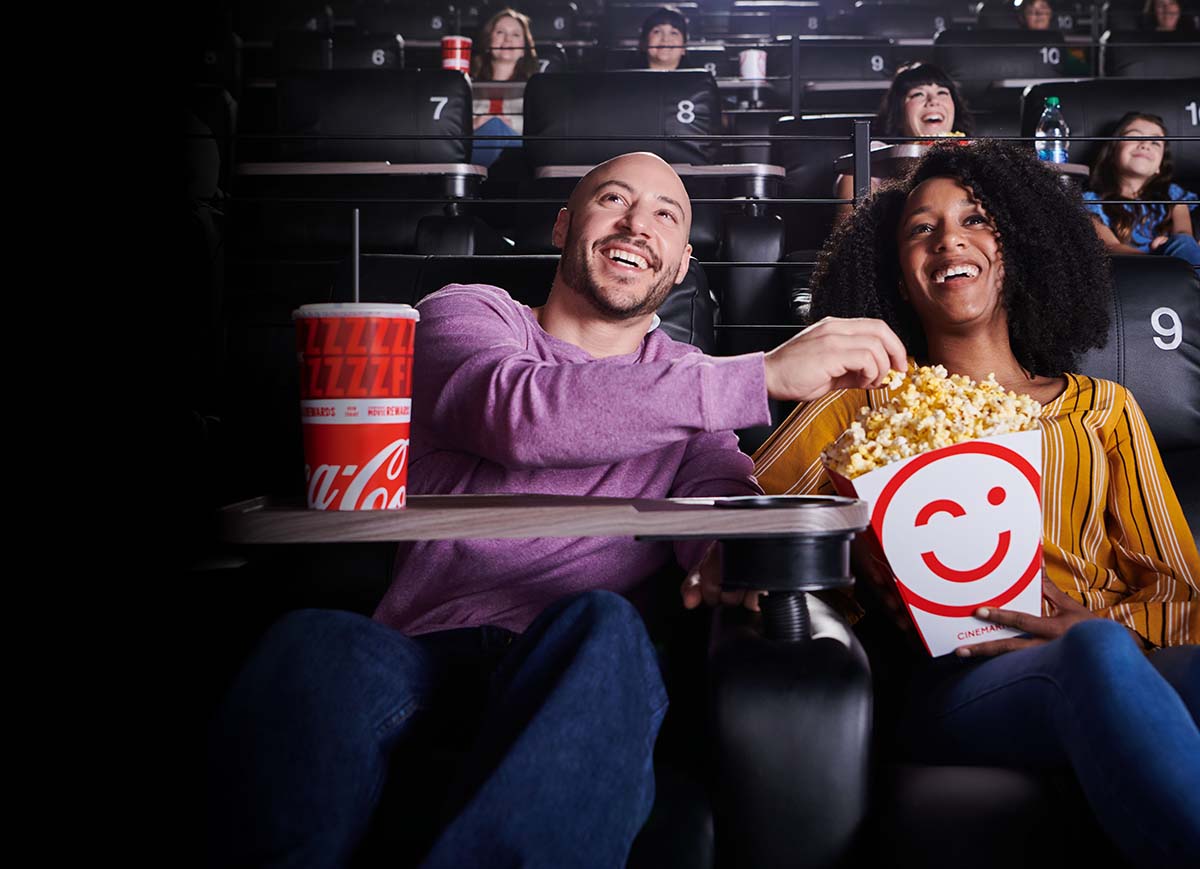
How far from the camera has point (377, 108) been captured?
3.69 m

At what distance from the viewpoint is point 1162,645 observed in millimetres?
1462

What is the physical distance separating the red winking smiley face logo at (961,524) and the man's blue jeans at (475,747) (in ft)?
1.04

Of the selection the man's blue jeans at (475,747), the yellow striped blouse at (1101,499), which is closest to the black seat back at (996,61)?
the yellow striped blouse at (1101,499)

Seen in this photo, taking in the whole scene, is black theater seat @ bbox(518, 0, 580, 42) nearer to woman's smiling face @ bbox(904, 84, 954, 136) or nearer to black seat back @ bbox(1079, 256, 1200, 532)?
woman's smiling face @ bbox(904, 84, 954, 136)

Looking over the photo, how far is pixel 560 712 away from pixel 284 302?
107 inches

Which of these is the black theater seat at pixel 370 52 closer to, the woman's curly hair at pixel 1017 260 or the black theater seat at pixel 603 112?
the black theater seat at pixel 603 112

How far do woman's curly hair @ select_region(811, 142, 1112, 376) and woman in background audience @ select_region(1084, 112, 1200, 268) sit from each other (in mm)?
1923

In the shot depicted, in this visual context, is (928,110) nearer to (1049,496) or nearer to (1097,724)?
(1049,496)

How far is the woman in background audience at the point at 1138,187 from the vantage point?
3656 millimetres

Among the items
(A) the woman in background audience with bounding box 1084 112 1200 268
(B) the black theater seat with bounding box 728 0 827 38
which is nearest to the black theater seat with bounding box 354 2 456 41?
(B) the black theater seat with bounding box 728 0 827 38

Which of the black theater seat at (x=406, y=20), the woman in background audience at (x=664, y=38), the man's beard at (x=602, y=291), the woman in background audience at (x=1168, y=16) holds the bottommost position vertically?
the man's beard at (x=602, y=291)

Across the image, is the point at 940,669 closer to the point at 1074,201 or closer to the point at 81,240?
the point at 1074,201

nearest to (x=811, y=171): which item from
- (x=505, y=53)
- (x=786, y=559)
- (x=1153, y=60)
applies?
(x=505, y=53)

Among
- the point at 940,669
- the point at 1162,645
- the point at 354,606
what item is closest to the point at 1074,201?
the point at 1162,645
